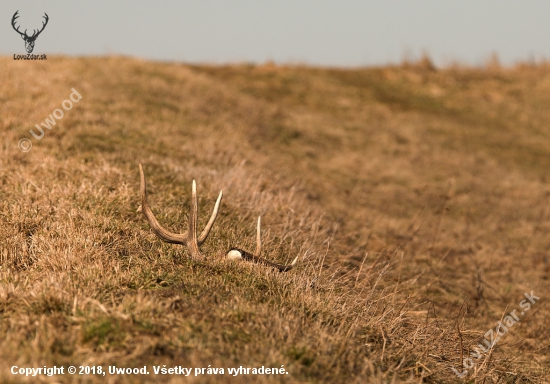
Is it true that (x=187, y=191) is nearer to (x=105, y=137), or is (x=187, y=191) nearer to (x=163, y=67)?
(x=105, y=137)

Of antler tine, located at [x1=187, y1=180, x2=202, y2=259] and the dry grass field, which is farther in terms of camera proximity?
antler tine, located at [x1=187, y1=180, x2=202, y2=259]

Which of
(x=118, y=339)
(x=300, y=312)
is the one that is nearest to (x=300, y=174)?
(x=300, y=312)

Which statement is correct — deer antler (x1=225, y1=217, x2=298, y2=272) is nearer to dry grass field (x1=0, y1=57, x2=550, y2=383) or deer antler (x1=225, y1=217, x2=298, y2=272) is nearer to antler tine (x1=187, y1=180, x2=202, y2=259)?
dry grass field (x1=0, y1=57, x2=550, y2=383)

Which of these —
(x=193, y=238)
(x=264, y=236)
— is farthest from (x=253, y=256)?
(x=264, y=236)

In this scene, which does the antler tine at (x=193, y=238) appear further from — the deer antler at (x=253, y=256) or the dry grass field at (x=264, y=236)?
the deer antler at (x=253, y=256)

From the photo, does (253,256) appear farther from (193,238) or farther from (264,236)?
(264,236)

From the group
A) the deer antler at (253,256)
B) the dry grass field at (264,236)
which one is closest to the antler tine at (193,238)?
the dry grass field at (264,236)

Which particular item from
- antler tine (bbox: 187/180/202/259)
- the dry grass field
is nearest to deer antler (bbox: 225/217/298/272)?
the dry grass field

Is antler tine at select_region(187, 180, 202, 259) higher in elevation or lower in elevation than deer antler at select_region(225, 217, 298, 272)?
higher

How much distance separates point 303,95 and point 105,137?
11.5m

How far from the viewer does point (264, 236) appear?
18.5 ft

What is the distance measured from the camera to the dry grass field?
3385 mm

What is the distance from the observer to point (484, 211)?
37.2 feet

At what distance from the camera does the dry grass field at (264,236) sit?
133 inches
